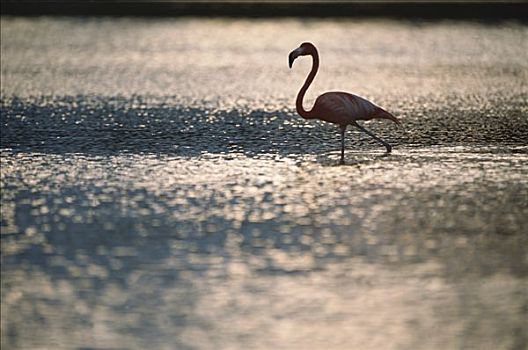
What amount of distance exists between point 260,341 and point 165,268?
1.43 m

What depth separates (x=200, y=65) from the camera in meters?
18.6

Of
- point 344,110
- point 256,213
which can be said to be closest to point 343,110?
point 344,110

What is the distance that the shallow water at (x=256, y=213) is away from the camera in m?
6.05

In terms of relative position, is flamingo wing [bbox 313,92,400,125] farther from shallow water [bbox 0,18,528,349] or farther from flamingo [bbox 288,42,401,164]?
shallow water [bbox 0,18,528,349]

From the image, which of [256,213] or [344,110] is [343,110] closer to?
[344,110]

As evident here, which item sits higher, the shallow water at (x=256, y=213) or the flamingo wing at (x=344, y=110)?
the flamingo wing at (x=344, y=110)

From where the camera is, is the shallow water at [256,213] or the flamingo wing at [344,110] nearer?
Result: the shallow water at [256,213]

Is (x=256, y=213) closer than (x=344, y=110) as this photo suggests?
Yes

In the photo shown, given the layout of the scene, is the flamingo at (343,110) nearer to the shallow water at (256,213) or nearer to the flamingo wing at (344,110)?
the flamingo wing at (344,110)

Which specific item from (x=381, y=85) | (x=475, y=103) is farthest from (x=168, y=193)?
(x=381, y=85)

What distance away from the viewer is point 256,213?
8.62 metres

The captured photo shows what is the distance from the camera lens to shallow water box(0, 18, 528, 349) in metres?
6.05

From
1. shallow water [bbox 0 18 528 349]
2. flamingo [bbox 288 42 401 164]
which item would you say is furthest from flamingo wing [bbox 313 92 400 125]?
shallow water [bbox 0 18 528 349]

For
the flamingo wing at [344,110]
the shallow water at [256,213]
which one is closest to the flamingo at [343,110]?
the flamingo wing at [344,110]
